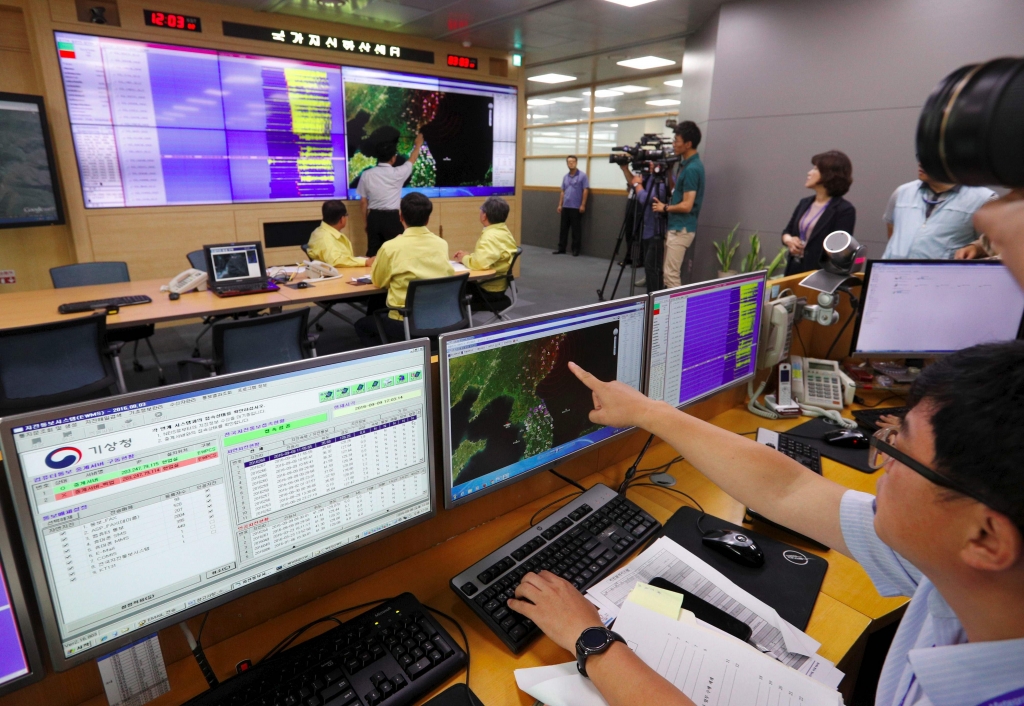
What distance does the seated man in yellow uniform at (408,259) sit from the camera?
3.65 metres

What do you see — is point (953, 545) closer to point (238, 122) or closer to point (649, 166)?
point (649, 166)

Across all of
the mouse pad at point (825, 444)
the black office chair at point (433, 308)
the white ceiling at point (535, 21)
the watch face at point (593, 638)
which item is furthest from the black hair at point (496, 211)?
the watch face at point (593, 638)

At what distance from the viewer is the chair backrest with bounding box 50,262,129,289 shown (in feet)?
12.5

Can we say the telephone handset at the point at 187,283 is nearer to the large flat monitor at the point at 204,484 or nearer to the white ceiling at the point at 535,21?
the white ceiling at the point at 535,21

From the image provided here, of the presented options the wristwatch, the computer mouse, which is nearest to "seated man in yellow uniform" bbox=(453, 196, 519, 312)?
the computer mouse

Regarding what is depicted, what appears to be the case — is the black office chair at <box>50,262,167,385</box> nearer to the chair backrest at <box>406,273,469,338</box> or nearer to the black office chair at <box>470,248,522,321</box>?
the chair backrest at <box>406,273,469,338</box>

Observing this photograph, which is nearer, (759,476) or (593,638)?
(593,638)

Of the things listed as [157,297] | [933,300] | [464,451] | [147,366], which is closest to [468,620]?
[464,451]

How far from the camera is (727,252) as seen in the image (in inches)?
A: 213

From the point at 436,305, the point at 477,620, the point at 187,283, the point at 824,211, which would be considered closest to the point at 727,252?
the point at 824,211

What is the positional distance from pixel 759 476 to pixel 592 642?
48cm

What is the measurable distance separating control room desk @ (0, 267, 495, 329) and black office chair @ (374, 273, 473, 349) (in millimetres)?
451

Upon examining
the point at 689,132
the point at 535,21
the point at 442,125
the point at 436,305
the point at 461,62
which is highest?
the point at 535,21

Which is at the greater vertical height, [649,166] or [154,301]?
[649,166]
